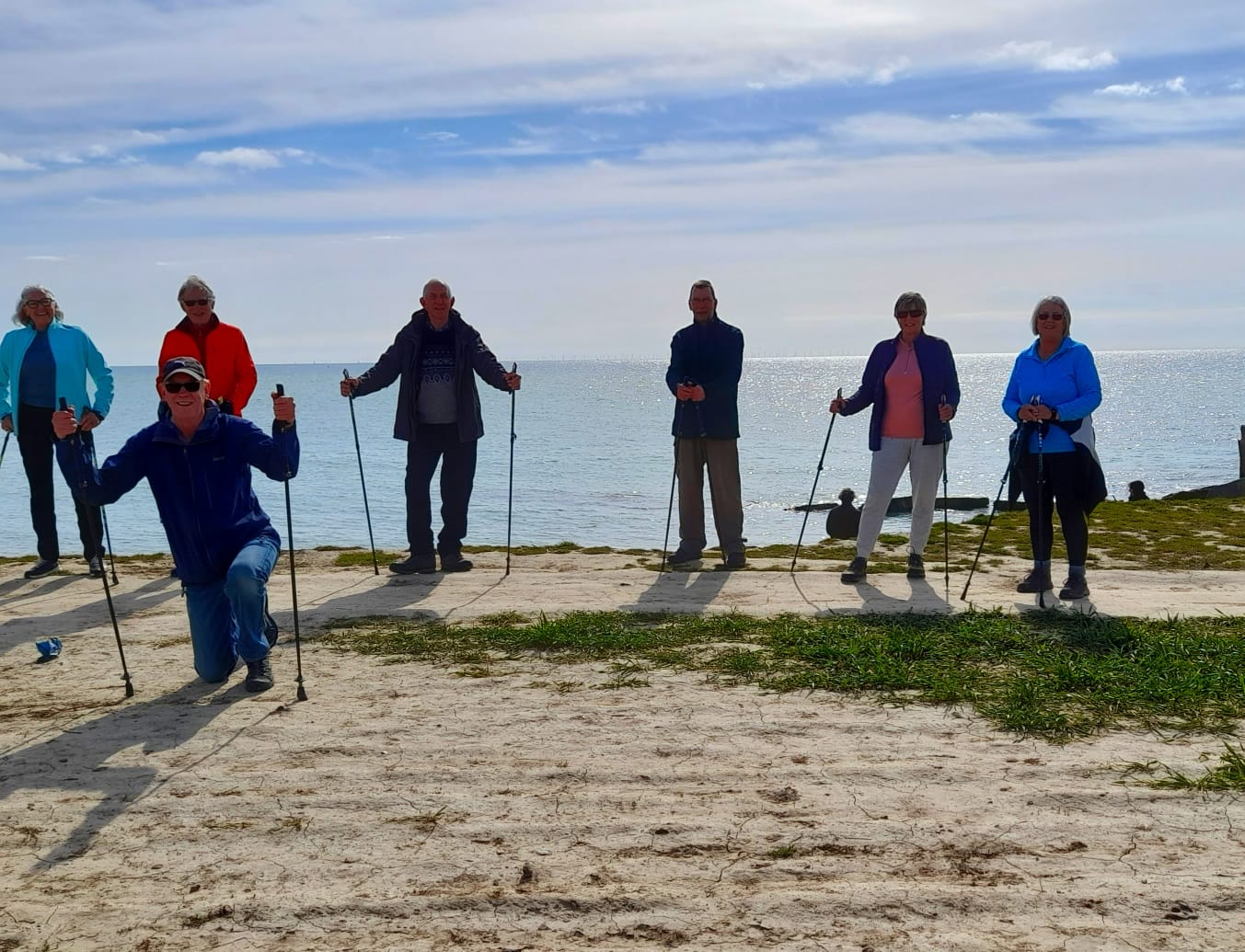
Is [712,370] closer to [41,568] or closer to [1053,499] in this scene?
[1053,499]

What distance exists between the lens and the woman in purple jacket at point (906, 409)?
9094 mm

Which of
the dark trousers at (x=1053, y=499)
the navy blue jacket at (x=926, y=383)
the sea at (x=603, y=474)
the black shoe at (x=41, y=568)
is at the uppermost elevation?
the navy blue jacket at (x=926, y=383)

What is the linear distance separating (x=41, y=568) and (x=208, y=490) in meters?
4.92

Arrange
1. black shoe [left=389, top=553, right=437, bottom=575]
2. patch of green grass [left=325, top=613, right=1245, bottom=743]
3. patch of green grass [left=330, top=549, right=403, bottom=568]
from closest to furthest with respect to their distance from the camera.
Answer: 1. patch of green grass [left=325, top=613, right=1245, bottom=743]
2. black shoe [left=389, top=553, right=437, bottom=575]
3. patch of green grass [left=330, top=549, right=403, bottom=568]

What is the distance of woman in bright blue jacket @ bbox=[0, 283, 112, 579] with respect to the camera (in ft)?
31.0

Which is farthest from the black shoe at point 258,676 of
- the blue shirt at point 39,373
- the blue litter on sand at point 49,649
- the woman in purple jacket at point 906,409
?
the woman in purple jacket at point 906,409

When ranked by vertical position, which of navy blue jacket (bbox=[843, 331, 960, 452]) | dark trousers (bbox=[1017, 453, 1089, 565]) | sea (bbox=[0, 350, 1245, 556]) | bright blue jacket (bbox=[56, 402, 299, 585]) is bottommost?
sea (bbox=[0, 350, 1245, 556])

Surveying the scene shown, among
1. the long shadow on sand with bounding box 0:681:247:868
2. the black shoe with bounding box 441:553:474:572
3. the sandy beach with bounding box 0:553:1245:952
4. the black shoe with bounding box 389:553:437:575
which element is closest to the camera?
the sandy beach with bounding box 0:553:1245:952

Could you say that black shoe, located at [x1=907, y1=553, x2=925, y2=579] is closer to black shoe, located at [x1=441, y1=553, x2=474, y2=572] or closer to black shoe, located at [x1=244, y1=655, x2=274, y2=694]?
black shoe, located at [x1=441, y1=553, x2=474, y2=572]

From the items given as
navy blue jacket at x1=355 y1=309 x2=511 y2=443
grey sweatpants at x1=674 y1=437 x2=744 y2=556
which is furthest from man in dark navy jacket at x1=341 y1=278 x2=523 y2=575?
grey sweatpants at x1=674 y1=437 x2=744 y2=556

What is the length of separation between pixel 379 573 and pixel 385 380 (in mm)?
1695

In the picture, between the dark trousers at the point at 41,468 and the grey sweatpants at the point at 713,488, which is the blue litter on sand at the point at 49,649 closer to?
the dark trousers at the point at 41,468

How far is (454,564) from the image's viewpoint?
1012cm

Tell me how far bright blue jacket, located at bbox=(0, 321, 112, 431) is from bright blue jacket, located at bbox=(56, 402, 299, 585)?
3.72m
